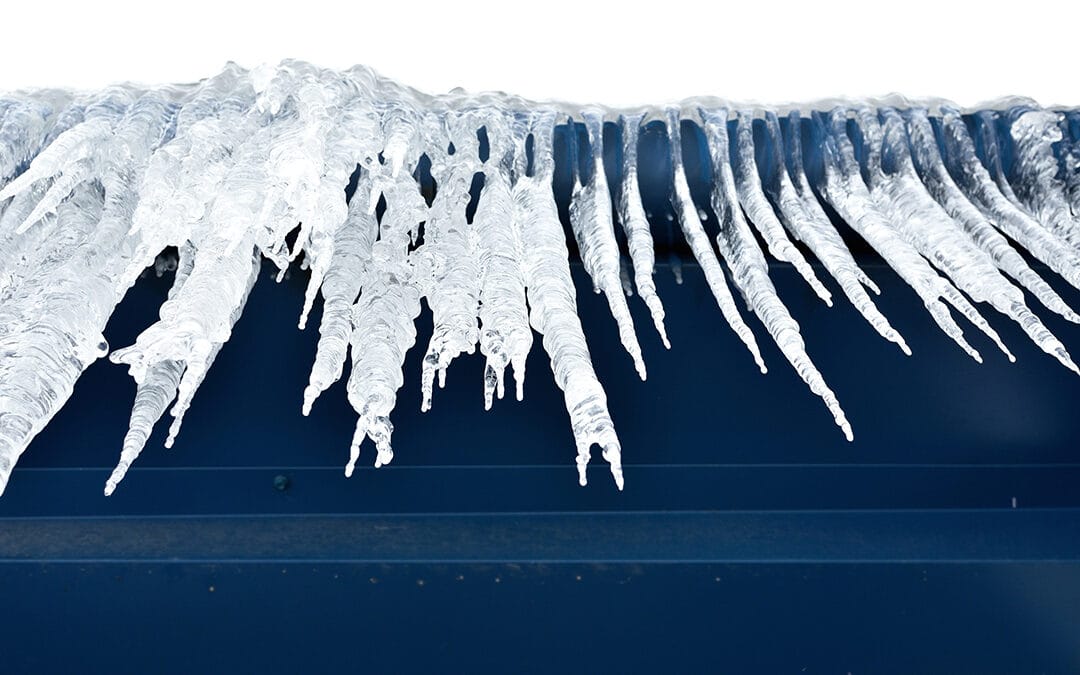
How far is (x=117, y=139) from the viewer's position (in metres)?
1.06

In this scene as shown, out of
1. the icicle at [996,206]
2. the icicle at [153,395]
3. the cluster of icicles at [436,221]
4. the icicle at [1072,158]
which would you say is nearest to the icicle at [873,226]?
the cluster of icicles at [436,221]

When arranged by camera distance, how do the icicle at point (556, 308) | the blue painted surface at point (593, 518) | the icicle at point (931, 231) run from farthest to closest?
the blue painted surface at point (593, 518) < the icicle at point (931, 231) < the icicle at point (556, 308)

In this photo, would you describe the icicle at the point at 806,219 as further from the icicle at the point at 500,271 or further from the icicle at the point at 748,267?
the icicle at the point at 500,271

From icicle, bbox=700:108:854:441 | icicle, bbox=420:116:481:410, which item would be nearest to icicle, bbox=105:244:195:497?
icicle, bbox=420:116:481:410

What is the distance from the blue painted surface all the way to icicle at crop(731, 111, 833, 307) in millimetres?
73

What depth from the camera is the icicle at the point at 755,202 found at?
98cm

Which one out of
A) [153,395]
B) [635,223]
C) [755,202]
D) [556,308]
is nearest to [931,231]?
[755,202]

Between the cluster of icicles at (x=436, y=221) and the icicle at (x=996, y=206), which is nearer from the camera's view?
the cluster of icicles at (x=436, y=221)

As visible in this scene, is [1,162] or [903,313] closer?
[1,162]

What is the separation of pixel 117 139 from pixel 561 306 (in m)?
0.55

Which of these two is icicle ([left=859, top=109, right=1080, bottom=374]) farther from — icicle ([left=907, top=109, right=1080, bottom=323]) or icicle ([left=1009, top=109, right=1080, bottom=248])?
icicle ([left=1009, top=109, right=1080, bottom=248])

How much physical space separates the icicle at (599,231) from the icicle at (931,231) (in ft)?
1.10
